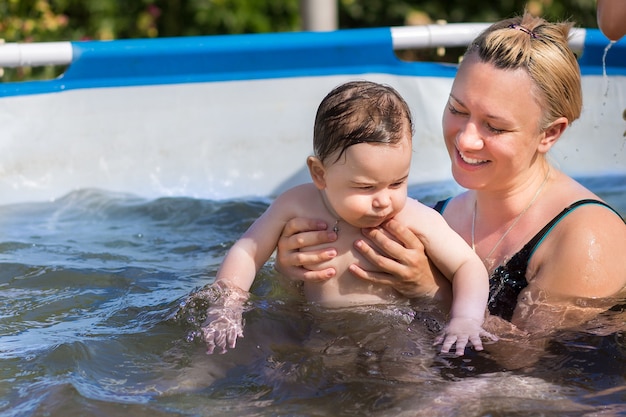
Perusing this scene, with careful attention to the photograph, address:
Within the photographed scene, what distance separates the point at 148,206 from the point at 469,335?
8.87 feet

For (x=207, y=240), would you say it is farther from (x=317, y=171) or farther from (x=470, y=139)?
(x=470, y=139)

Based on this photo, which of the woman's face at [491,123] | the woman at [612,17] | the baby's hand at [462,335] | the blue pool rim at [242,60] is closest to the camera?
the baby's hand at [462,335]

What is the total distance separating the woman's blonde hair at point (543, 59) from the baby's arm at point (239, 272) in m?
0.89

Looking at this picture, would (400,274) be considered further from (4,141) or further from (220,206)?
(4,141)

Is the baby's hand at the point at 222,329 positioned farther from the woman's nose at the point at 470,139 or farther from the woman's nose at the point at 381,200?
the woman's nose at the point at 470,139

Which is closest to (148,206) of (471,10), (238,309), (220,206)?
(220,206)

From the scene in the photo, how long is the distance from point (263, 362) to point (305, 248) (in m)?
0.46

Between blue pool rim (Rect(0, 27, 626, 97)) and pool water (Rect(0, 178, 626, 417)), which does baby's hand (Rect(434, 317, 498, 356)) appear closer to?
pool water (Rect(0, 178, 626, 417))

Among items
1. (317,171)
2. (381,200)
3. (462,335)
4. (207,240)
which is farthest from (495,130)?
(207,240)

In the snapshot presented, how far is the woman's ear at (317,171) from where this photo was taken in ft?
10.4

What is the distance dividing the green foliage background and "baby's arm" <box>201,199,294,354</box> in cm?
444

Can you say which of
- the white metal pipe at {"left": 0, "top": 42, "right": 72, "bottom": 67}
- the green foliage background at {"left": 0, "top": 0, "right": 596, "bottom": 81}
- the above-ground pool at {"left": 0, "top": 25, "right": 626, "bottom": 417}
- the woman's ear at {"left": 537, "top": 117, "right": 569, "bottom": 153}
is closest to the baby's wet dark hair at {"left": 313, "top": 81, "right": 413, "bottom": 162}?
the woman's ear at {"left": 537, "top": 117, "right": 569, "bottom": 153}

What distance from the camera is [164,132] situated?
5.61 meters

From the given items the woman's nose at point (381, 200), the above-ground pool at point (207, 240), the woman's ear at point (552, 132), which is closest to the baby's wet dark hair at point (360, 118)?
the woman's nose at point (381, 200)
